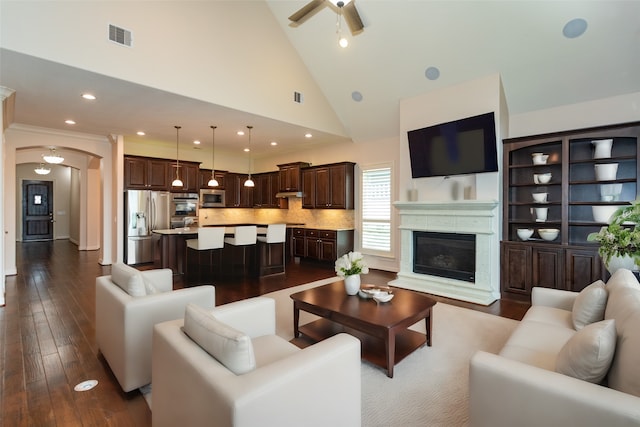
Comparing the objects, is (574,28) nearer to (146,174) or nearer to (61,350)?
(61,350)

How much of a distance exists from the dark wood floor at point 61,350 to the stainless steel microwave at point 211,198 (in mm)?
3296

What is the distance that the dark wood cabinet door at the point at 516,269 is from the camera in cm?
452

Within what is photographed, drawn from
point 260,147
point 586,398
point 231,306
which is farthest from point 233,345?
point 260,147

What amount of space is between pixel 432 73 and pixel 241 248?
468 centimetres

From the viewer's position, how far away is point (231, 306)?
2.21 metres

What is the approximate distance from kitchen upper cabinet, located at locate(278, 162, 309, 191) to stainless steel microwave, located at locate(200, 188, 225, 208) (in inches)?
75.5

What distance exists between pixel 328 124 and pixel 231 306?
17.1 ft

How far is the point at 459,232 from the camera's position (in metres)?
4.94

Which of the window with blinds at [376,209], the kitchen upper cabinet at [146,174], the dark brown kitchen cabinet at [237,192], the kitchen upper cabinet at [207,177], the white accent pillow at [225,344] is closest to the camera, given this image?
the white accent pillow at [225,344]

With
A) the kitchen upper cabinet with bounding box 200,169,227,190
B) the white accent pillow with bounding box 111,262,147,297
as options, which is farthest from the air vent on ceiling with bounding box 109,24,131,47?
the kitchen upper cabinet with bounding box 200,169,227,190

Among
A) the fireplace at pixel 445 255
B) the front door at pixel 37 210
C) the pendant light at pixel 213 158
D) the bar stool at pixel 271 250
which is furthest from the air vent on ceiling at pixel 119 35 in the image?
the front door at pixel 37 210

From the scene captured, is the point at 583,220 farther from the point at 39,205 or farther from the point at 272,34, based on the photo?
the point at 39,205

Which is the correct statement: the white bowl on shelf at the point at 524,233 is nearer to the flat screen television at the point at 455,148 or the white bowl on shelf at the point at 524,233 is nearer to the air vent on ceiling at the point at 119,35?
the flat screen television at the point at 455,148

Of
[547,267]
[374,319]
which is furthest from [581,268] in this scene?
[374,319]
